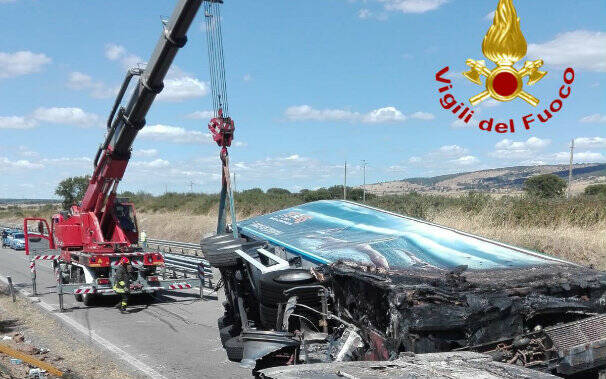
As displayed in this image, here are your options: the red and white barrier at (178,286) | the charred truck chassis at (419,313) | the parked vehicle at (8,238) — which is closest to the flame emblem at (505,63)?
the charred truck chassis at (419,313)

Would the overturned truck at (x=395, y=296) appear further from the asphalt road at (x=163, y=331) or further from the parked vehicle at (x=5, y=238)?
A: the parked vehicle at (x=5, y=238)

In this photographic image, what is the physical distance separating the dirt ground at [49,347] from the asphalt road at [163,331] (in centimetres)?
33

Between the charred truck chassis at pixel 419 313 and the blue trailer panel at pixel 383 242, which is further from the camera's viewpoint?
the blue trailer panel at pixel 383 242

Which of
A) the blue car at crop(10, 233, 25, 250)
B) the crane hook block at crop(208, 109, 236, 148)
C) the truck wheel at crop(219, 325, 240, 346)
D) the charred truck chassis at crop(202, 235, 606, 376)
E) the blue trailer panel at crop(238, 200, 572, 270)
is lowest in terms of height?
the blue car at crop(10, 233, 25, 250)

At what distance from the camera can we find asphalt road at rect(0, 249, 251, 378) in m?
8.20

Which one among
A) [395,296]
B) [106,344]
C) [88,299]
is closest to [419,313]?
[395,296]

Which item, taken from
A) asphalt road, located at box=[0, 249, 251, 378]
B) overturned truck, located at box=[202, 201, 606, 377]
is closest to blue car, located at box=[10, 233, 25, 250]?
asphalt road, located at box=[0, 249, 251, 378]

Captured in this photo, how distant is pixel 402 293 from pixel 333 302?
4.47 ft

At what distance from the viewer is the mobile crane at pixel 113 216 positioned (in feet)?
41.6

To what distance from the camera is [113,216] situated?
1530 cm

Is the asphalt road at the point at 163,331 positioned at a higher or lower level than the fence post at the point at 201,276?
lower

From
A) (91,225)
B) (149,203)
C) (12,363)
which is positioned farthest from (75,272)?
(149,203)

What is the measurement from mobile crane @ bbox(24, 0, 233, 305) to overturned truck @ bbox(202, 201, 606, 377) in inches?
241

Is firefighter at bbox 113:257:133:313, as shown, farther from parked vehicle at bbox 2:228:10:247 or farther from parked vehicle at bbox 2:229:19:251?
parked vehicle at bbox 2:228:10:247
